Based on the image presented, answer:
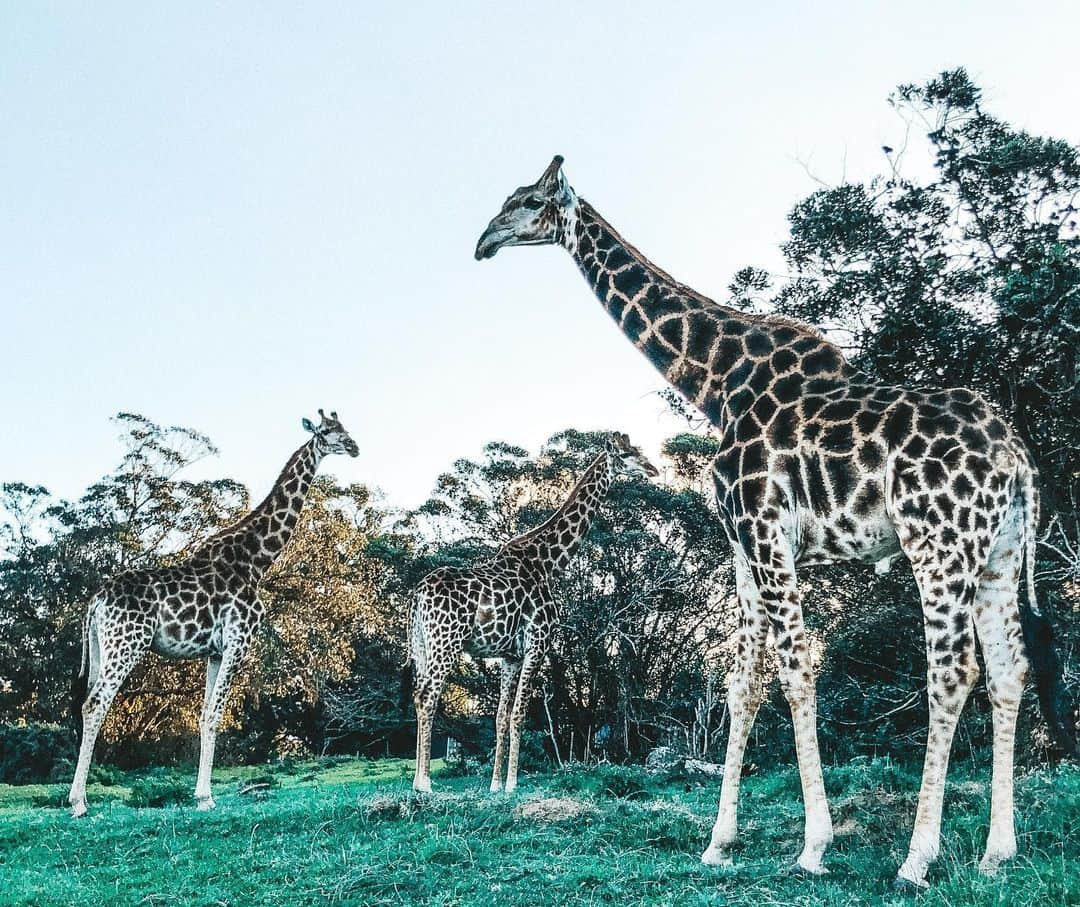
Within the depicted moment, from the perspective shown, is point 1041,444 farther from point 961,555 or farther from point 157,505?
point 157,505

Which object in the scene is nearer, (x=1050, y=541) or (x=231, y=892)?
(x=231, y=892)

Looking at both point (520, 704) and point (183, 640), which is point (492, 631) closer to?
point (520, 704)

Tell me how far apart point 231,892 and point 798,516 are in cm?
457

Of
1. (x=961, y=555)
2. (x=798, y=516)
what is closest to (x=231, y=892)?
(x=798, y=516)

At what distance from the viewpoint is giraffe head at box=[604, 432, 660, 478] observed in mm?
14172

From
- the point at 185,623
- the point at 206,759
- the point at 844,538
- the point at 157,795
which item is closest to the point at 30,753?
the point at 157,795

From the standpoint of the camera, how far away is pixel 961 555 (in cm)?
602

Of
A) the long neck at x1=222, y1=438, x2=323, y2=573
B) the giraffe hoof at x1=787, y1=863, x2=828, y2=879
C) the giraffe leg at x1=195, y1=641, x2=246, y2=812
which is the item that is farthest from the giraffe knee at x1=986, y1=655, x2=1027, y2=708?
the long neck at x1=222, y1=438, x2=323, y2=573

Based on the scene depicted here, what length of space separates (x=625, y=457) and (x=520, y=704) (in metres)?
4.16

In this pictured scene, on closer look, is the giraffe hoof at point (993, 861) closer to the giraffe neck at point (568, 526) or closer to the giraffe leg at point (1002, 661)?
the giraffe leg at point (1002, 661)

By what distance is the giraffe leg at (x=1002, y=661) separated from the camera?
18.8ft

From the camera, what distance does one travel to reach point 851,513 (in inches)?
262

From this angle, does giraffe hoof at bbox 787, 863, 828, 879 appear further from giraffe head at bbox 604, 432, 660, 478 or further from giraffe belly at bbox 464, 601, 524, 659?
giraffe head at bbox 604, 432, 660, 478

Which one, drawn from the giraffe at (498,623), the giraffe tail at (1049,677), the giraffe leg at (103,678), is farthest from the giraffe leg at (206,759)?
the giraffe tail at (1049,677)
